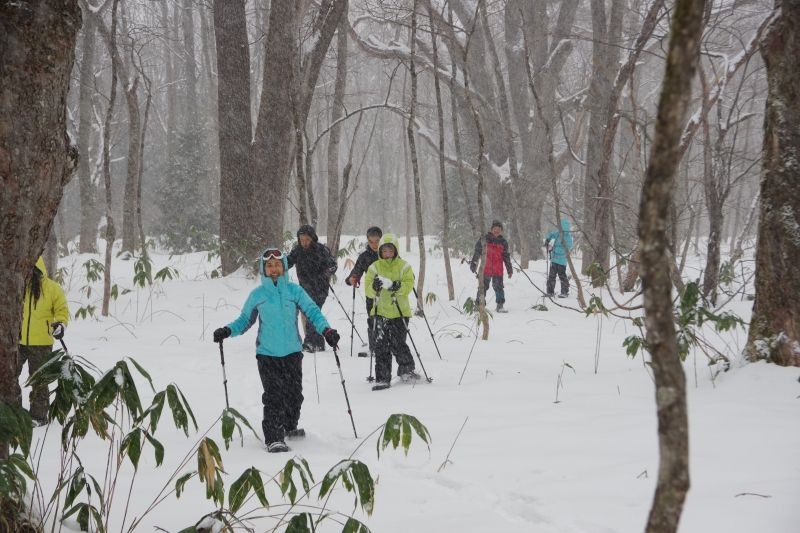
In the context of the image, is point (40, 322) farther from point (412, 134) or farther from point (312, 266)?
point (412, 134)

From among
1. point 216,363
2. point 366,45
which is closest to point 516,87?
point 366,45

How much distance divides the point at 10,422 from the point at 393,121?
4783 centimetres

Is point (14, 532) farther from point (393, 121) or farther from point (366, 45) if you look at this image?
point (393, 121)

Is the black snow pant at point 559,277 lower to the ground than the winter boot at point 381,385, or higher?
higher

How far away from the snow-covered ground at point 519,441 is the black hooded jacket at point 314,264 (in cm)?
109

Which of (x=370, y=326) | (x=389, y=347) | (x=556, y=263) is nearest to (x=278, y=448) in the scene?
(x=389, y=347)

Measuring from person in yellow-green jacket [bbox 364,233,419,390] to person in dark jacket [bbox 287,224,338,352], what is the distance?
144 cm

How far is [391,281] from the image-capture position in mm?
6953

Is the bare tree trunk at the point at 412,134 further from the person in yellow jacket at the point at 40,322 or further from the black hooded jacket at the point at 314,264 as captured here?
the person in yellow jacket at the point at 40,322

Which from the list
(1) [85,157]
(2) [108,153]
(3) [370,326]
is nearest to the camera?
(3) [370,326]

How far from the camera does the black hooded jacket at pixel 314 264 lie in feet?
27.6

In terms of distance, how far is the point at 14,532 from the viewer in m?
2.31

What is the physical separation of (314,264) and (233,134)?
Answer: 16.2 feet

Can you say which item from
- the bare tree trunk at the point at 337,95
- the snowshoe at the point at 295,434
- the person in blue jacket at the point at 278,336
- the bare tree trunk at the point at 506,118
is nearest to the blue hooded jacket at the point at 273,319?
the person in blue jacket at the point at 278,336
